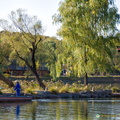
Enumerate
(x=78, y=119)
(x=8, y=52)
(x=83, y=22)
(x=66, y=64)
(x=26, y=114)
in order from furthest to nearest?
1. (x=8, y=52)
2. (x=66, y=64)
3. (x=83, y=22)
4. (x=26, y=114)
5. (x=78, y=119)

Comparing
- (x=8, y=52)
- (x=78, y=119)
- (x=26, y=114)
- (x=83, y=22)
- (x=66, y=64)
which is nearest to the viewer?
(x=78, y=119)

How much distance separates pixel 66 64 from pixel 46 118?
23.2 metres

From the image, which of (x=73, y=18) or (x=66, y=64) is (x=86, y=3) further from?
(x=66, y=64)

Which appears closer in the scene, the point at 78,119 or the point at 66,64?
the point at 78,119

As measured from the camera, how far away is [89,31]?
1613 inches

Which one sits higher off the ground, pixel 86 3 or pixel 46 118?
pixel 86 3

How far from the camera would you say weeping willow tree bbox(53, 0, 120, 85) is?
41156 mm

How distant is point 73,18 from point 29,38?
6.04 metres

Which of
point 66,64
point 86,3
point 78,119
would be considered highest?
point 86,3

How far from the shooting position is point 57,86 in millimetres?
41875

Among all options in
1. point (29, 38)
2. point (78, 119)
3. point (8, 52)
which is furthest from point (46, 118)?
point (8, 52)

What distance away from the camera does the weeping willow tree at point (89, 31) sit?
4116 cm

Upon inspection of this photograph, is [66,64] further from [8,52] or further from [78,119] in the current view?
[78,119]

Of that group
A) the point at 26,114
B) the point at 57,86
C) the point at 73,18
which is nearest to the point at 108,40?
the point at 73,18
